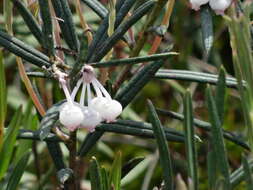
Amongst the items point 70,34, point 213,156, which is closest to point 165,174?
point 213,156

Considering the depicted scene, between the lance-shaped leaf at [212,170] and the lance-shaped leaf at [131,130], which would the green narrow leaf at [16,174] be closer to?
the lance-shaped leaf at [131,130]

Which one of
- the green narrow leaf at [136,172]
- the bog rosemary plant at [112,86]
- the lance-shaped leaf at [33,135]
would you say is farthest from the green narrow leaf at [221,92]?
the green narrow leaf at [136,172]

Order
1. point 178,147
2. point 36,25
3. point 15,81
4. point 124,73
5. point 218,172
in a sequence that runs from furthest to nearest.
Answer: point 15,81 < point 178,147 < point 124,73 < point 36,25 < point 218,172

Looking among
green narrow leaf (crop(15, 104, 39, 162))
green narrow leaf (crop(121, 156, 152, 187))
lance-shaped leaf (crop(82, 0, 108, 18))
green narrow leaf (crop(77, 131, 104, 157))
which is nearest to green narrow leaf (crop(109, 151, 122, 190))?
green narrow leaf (crop(77, 131, 104, 157))

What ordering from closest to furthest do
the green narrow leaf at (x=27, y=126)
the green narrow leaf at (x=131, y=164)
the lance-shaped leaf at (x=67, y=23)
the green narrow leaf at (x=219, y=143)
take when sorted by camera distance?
the green narrow leaf at (x=219, y=143), the lance-shaped leaf at (x=67, y=23), the green narrow leaf at (x=131, y=164), the green narrow leaf at (x=27, y=126)

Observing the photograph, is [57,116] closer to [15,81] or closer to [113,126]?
[113,126]
